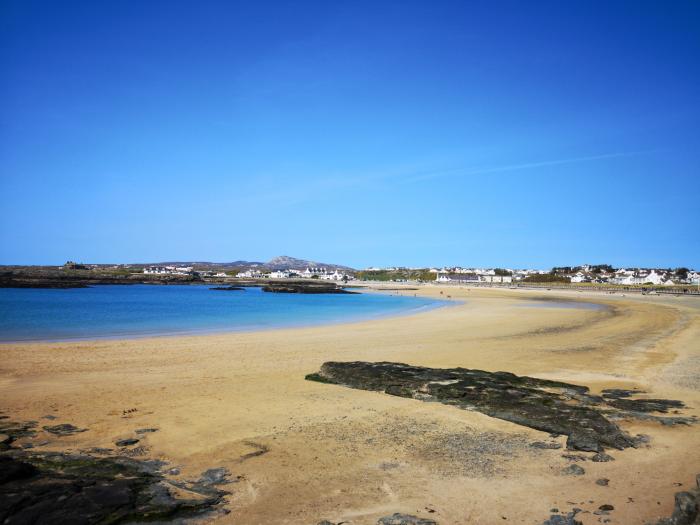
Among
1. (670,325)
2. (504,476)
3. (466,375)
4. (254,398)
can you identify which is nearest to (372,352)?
(466,375)

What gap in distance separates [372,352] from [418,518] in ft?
35.0

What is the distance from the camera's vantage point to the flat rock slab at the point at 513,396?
6.36 m

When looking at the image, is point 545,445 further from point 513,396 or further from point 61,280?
point 61,280

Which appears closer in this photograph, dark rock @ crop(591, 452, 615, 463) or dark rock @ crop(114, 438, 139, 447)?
dark rock @ crop(591, 452, 615, 463)

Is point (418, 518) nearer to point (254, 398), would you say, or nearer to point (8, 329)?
point (254, 398)

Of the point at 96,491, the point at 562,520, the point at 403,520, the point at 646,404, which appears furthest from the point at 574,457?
the point at 96,491

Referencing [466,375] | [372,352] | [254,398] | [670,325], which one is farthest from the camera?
[670,325]

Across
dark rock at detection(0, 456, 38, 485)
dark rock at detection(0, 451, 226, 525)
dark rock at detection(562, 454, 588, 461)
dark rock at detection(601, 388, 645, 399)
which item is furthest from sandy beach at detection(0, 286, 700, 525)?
dark rock at detection(0, 456, 38, 485)

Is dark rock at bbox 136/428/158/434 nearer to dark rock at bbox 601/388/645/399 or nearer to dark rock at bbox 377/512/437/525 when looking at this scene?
dark rock at bbox 377/512/437/525

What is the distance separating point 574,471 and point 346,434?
115 inches

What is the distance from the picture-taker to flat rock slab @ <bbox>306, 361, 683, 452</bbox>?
6361 millimetres

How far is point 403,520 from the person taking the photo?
13.7 feet

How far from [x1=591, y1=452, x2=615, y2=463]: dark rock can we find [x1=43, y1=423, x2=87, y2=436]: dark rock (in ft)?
22.3

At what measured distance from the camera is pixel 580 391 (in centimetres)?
873
